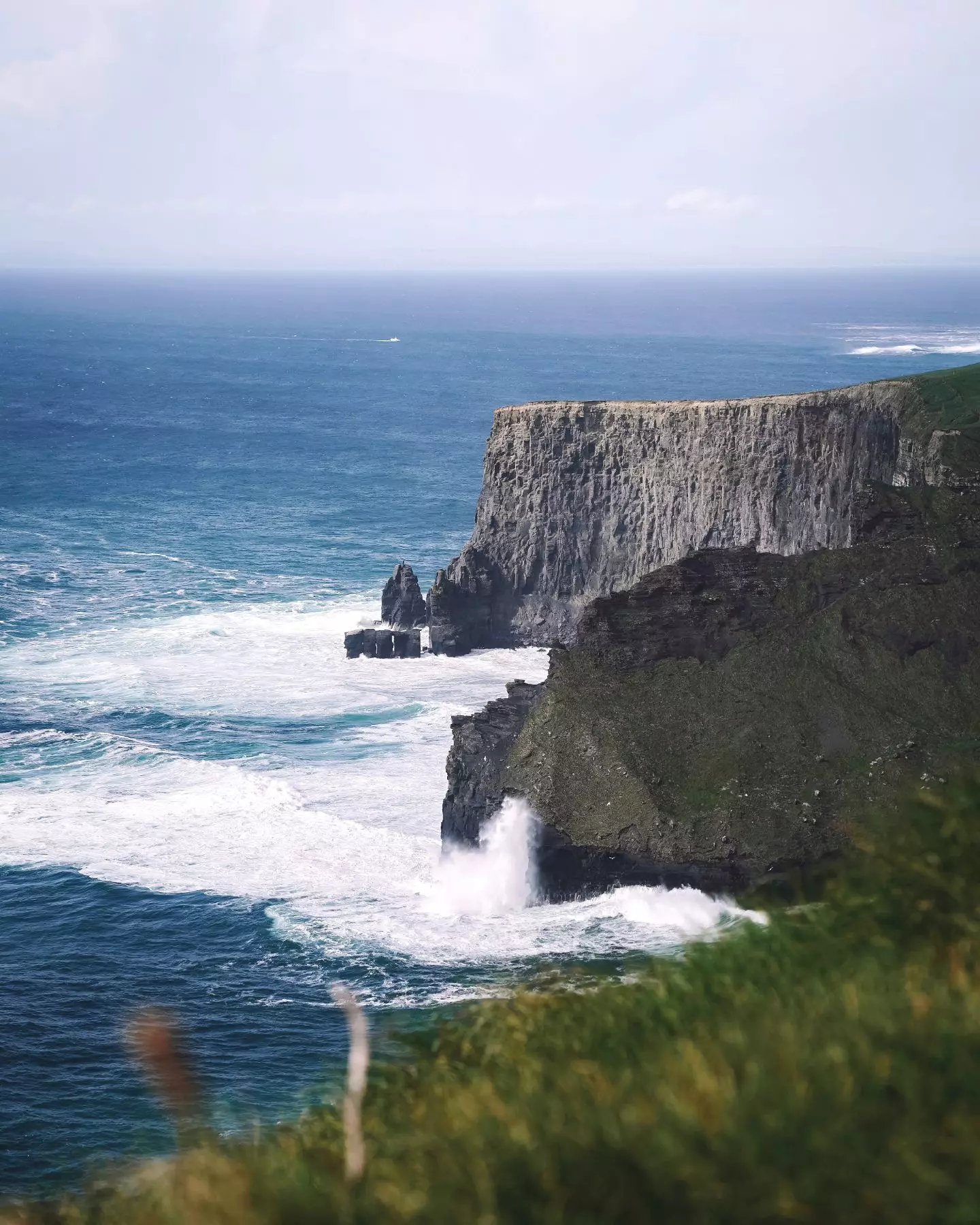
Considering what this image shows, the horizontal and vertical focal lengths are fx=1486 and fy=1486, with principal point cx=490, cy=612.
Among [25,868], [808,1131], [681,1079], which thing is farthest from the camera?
[25,868]

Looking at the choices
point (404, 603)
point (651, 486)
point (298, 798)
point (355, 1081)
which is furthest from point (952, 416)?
point (355, 1081)

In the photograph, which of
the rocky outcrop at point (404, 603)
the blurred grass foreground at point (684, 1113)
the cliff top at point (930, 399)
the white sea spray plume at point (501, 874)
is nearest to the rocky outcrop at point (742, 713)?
the white sea spray plume at point (501, 874)

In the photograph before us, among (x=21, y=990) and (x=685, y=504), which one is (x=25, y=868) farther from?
(x=685, y=504)

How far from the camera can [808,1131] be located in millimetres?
12141

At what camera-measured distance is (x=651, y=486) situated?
73938mm

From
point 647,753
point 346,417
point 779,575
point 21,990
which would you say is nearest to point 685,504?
point 779,575

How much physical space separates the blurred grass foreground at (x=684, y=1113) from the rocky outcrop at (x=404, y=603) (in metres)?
64.6

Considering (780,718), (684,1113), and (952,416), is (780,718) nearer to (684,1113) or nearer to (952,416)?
(952,416)

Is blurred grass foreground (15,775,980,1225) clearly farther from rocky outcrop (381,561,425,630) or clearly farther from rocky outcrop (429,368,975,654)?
rocky outcrop (381,561,425,630)

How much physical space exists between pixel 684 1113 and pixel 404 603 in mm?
70319

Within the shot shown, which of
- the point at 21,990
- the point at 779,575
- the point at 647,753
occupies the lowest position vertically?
the point at 21,990

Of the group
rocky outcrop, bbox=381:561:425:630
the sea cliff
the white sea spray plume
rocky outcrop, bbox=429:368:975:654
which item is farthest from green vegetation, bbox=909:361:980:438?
rocky outcrop, bbox=381:561:425:630

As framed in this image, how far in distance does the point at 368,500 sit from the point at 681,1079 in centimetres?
11215

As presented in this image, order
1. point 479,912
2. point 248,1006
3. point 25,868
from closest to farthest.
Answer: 1. point 248,1006
2. point 479,912
3. point 25,868
